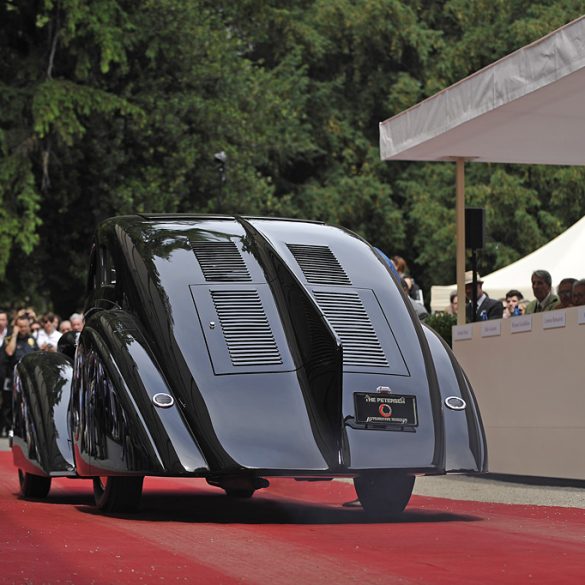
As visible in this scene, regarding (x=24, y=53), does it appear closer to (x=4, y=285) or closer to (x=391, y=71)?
(x=4, y=285)

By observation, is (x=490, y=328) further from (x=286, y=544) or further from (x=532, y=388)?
(x=286, y=544)

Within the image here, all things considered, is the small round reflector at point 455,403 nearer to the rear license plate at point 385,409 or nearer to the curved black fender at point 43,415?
the rear license plate at point 385,409

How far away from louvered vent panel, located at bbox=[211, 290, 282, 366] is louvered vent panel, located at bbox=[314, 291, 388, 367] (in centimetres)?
40

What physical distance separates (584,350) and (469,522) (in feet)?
13.1

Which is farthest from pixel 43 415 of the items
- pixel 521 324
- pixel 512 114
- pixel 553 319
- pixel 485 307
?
pixel 485 307

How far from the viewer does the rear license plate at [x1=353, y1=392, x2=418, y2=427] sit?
9789 mm

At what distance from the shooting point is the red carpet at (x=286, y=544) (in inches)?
282

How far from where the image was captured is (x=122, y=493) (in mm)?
10414

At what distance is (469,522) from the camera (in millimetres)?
10125

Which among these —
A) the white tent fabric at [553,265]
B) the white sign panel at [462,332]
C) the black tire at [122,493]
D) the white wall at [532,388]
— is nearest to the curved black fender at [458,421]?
the black tire at [122,493]

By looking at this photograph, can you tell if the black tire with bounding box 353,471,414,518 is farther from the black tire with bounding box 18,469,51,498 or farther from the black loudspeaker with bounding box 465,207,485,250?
the black loudspeaker with bounding box 465,207,485,250

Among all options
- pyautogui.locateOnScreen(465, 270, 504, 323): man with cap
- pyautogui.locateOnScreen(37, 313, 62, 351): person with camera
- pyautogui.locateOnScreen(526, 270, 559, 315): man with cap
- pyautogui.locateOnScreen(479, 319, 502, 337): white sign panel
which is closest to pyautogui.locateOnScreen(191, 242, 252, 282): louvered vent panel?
pyautogui.locateOnScreen(479, 319, 502, 337): white sign panel

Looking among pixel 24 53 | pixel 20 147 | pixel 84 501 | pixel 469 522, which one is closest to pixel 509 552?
pixel 469 522

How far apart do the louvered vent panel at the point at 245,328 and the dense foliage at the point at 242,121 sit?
23244mm
